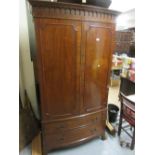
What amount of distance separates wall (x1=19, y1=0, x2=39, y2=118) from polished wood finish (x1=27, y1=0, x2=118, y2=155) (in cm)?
52

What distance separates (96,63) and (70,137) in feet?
3.46

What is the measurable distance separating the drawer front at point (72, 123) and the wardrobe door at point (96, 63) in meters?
0.12

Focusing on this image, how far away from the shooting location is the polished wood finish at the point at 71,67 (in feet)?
4.47

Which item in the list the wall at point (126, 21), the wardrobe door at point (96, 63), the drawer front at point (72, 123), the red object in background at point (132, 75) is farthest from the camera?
the wall at point (126, 21)

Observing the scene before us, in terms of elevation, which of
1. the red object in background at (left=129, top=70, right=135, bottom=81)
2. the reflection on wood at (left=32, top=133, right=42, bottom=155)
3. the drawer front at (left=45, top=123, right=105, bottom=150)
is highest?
the red object in background at (left=129, top=70, right=135, bottom=81)

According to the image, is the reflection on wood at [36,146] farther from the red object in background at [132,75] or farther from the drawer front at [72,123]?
the red object in background at [132,75]

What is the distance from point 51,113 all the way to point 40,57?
0.70 m

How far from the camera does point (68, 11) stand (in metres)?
1.36

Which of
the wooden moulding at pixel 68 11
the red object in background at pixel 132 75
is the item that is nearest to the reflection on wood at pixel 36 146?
the wooden moulding at pixel 68 11

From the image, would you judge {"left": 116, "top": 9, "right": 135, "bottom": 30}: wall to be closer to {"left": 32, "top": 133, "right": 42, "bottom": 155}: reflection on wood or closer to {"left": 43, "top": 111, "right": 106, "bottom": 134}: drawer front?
{"left": 43, "top": 111, "right": 106, "bottom": 134}: drawer front

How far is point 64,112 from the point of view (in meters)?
1.69

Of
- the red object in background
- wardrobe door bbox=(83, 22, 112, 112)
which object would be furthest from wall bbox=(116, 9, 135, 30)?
wardrobe door bbox=(83, 22, 112, 112)

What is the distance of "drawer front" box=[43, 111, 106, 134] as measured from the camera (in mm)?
1691
